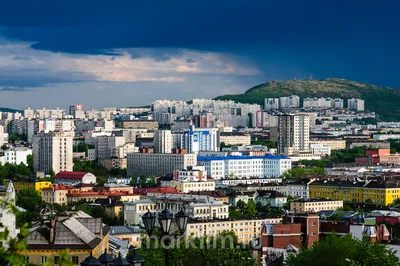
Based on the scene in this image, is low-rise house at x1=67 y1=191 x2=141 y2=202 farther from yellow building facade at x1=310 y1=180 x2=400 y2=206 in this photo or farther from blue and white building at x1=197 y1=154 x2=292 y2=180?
blue and white building at x1=197 y1=154 x2=292 y2=180

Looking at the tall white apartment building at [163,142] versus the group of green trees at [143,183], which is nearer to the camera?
the group of green trees at [143,183]

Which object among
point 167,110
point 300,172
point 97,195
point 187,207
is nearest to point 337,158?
point 300,172

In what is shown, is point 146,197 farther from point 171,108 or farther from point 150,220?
point 171,108

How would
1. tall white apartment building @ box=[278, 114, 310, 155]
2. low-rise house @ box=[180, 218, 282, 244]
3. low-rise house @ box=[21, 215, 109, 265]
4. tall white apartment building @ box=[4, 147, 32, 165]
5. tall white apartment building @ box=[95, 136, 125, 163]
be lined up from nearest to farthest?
low-rise house @ box=[21, 215, 109, 265] → low-rise house @ box=[180, 218, 282, 244] → tall white apartment building @ box=[4, 147, 32, 165] → tall white apartment building @ box=[95, 136, 125, 163] → tall white apartment building @ box=[278, 114, 310, 155]

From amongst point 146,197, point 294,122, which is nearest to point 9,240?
point 146,197

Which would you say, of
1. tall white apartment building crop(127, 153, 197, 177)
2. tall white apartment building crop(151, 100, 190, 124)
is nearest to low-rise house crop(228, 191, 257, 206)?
tall white apartment building crop(127, 153, 197, 177)

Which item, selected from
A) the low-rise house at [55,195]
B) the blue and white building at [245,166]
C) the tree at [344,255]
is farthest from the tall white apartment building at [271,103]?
Answer: the tree at [344,255]

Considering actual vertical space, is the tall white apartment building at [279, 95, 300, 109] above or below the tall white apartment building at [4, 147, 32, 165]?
above

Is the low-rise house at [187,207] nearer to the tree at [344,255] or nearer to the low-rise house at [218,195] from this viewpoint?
the low-rise house at [218,195]
